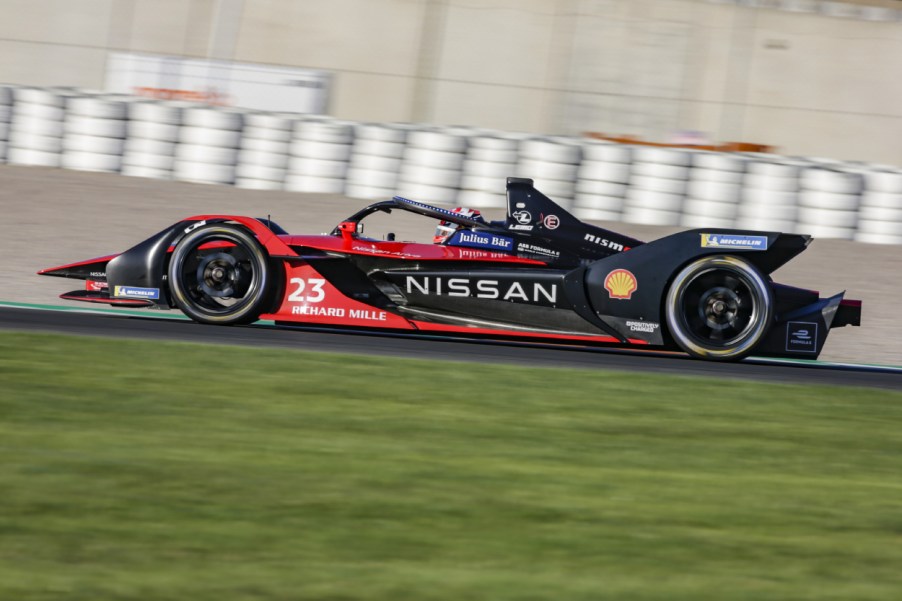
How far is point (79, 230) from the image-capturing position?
13070 millimetres

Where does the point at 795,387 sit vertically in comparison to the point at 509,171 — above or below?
below

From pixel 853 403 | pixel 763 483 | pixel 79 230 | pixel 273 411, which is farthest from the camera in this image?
pixel 79 230

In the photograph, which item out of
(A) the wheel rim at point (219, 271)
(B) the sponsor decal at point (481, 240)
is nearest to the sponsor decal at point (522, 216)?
(B) the sponsor decal at point (481, 240)

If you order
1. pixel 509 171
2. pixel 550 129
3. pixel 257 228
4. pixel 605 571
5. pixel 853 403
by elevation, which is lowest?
pixel 605 571

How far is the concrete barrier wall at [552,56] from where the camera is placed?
22156 mm

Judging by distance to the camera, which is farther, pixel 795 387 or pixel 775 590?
pixel 795 387

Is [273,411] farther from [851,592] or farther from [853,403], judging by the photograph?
[853,403]

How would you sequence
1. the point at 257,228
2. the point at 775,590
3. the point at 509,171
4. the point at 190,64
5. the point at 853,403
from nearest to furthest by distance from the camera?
the point at 775,590, the point at 853,403, the point at 257,228, the point at 509,171, the point at 190,64

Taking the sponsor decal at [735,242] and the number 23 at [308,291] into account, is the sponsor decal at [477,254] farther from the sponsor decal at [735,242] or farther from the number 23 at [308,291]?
the sponsor decal at [735,242]

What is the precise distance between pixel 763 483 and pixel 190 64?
59.7ft

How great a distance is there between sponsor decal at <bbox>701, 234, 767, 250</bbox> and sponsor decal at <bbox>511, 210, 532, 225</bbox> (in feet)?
4.02

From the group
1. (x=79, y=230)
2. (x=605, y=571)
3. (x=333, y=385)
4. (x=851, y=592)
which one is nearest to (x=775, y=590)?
(x=851, y=592)

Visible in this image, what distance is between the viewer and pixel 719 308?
326 inches

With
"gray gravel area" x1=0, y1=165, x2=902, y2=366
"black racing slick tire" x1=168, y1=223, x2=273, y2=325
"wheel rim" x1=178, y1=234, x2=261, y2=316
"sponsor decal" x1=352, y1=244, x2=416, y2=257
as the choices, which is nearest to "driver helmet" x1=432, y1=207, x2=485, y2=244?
"sponsor decal" x1=352, y1=244, x2=416, y2=257
